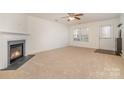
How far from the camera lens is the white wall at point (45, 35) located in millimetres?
4504

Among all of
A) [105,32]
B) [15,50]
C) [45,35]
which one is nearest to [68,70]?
[15,50]

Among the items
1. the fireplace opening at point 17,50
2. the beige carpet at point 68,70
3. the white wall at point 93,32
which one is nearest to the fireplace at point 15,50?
the fireplace opening at point 17,50

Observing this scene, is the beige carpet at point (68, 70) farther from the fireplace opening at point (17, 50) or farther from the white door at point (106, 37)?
the white door at point (106, 37)

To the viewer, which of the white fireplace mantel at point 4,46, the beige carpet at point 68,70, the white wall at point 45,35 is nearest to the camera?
the beige carpet at point 68,70

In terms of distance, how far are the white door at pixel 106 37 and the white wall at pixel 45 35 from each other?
1605mm

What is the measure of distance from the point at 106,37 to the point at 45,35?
2.95 m

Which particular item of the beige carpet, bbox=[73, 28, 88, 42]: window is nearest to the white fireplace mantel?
the beige carpet

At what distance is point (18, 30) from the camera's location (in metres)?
3.55

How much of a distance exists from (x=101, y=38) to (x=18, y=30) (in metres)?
3.36

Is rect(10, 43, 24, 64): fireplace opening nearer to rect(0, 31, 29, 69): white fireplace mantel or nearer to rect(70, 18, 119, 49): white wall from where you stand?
rect(0, 31, 29, 69): white fireplace mantel

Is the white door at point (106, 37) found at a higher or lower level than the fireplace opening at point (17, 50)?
higher

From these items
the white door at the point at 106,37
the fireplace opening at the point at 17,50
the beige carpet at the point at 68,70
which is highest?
the white door at the point at 106,37

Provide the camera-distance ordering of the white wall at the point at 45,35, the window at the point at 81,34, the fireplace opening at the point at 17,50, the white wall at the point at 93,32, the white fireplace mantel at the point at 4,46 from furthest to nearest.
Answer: the white wall at the point at 45,35
the white wall at the point at 93,32
the window at the point at 81,34
the fireplace opening at the point at 17,50
the white fireplace mantel at the point at 4,46
